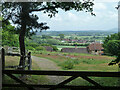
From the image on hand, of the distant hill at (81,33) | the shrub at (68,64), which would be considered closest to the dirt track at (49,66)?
the shrub at (68,64)

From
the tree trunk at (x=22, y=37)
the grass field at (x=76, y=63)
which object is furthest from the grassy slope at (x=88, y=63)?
the tree trunk at (x=22, y=37)

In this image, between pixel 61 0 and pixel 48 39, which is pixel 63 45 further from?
pixel 61 0

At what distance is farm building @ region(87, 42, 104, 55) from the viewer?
9.88 feet

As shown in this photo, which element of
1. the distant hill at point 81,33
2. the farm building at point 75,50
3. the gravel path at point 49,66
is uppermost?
the distant hill at point 81,33

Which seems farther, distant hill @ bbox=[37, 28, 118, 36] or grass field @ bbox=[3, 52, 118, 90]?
distant hill @ bbox=[37, 28, 118, 36]

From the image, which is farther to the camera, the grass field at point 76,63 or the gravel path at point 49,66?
the gravel path at point 49,66

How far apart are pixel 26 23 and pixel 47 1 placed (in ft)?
2.01

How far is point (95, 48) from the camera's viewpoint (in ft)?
10.0

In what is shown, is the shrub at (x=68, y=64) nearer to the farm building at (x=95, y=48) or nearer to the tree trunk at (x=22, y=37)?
the farm building at (x=95, y=48)

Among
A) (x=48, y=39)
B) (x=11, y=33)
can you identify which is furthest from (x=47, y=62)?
(x=11, y=33)

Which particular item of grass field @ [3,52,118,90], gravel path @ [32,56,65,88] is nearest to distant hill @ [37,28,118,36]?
grass field @ [3,52,118,90]

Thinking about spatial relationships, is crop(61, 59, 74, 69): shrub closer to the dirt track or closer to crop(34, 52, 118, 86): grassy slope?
crop(34, 52, 118, 86): grassy slope

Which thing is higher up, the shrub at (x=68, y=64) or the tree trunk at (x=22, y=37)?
the tree trunk at (x=22, y=37)

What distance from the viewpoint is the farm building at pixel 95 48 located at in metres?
3.01
